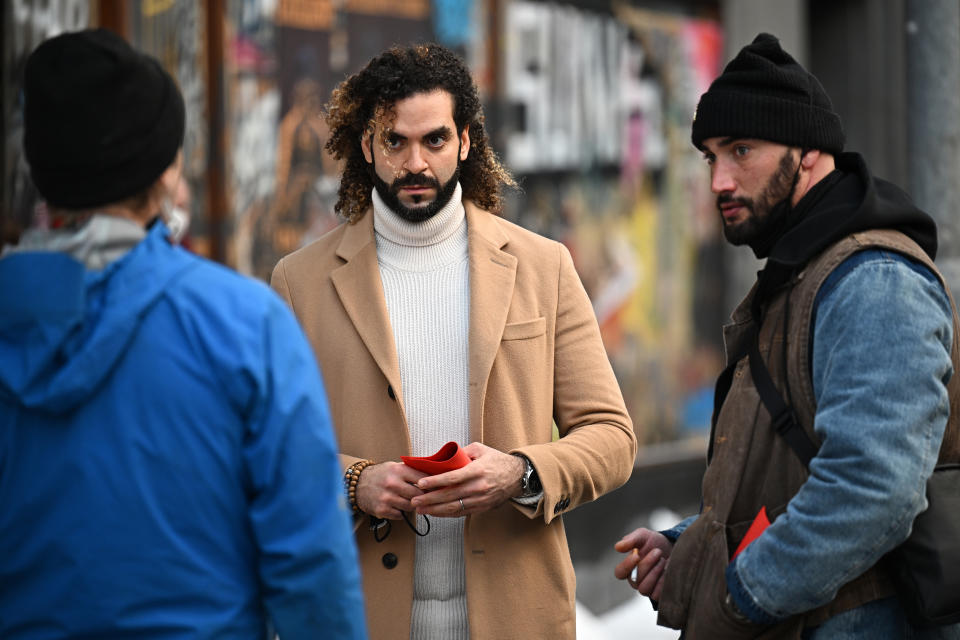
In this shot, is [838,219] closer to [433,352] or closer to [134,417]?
[433,352]

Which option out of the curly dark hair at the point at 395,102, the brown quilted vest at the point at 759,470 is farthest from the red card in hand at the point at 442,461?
the curly dark hair at the point at 395,102

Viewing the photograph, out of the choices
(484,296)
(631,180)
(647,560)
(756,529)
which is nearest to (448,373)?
(484,296)

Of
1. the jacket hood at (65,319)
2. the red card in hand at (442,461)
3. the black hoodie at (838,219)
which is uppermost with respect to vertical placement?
the black hoodie at (838,219)

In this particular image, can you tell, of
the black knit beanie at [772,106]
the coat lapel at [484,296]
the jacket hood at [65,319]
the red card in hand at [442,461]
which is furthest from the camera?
the coat lapel at [484,296]

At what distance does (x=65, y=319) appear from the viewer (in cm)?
189

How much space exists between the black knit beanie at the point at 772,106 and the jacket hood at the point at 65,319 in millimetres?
1350

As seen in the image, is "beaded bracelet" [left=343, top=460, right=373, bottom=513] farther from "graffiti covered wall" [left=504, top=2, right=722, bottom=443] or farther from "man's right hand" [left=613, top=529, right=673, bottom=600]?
"graffiti covered wall" [left=504, top=2, right=722, bottom=443]

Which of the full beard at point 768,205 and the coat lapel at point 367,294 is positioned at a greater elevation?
the full beard at point 768,205

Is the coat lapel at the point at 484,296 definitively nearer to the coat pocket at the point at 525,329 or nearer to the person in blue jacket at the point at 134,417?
the coat pocket at the point at 525,329

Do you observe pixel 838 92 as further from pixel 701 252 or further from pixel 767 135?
pixel 767 135

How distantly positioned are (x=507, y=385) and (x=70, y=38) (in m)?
1.49

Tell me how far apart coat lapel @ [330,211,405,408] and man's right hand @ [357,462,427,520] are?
0.25 meters

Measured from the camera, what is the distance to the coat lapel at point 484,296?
302 cm

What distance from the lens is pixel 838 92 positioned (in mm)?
10344
